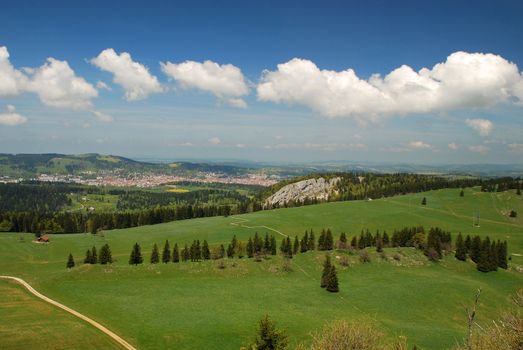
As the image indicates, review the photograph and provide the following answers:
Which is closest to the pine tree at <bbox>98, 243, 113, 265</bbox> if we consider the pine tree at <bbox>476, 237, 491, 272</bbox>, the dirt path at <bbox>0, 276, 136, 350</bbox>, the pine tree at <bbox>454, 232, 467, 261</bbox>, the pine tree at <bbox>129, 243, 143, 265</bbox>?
the pine tree at <bbox>129, 243, 143, 265</bbox>

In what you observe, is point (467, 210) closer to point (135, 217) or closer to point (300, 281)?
point (300, 281)

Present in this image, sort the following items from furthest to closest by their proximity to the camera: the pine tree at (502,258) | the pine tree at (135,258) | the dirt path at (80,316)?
the pine tree at (502,258) < the pine tree at (135,258) < the dirt path at (80,316)

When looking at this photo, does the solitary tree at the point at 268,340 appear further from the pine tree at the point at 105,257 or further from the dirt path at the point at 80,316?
the pine tree at the point at 105,257

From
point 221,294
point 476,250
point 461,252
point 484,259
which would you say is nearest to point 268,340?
point 221,294

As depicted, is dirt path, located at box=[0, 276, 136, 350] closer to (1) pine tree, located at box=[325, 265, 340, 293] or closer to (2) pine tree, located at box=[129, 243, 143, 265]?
(2) pine tree, located at box=[129, 243, 143, 265]

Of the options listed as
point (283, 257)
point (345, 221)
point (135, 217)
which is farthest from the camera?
point (135, 217)

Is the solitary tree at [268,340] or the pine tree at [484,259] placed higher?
the solitary tree at [268,340]

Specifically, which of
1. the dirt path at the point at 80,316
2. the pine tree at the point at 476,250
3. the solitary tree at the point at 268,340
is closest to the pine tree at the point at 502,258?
the pine tree at the point at 476,250

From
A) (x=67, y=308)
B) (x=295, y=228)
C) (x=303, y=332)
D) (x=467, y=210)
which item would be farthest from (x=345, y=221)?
(x=67, y=308)
